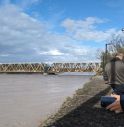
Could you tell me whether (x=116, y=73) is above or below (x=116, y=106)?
above

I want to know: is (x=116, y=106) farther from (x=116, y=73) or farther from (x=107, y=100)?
(x=116, y=73)

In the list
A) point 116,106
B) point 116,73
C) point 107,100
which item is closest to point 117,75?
point 116,73

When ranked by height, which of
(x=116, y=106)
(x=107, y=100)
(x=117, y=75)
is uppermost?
(x=117, y=75)

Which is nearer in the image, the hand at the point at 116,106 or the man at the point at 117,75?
the man at the point at 117,75

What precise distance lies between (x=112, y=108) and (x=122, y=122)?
109 centimetres

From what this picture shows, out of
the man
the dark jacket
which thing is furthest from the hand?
the dark jacket

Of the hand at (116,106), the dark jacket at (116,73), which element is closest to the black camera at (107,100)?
the hand at (116,106)

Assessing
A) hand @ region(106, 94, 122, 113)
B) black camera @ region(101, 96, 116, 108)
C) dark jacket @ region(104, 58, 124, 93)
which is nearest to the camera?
dark jacket @ region(104, 58, 124, 93)

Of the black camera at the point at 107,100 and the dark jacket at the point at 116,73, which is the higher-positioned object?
the dark jacket at the point at 116,73

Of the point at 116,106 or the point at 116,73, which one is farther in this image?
the point at 116,106

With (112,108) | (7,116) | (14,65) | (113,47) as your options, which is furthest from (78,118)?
(14,65)

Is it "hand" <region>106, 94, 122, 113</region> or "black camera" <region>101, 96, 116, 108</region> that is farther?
"black camera" <region>101, 96, 116, 108</region>

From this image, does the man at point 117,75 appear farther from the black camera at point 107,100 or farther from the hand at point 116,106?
the black camera at point 107,100

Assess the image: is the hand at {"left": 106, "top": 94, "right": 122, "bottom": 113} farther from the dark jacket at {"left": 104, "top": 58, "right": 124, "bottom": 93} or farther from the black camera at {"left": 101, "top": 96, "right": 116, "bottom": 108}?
the dark jacket at {"left": 104, "top": 58, "right": 124, "bottom": 93}
